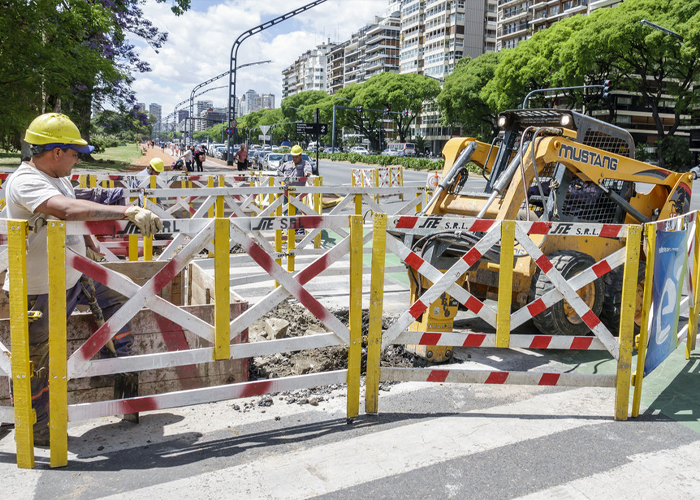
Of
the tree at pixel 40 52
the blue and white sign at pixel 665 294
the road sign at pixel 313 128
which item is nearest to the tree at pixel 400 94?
the road sign at pixel 313 128

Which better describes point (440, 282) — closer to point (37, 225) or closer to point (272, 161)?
point (37, 225)

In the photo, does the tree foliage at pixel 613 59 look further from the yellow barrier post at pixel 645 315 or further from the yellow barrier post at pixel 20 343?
the yellow barrier post at pixel 20 343

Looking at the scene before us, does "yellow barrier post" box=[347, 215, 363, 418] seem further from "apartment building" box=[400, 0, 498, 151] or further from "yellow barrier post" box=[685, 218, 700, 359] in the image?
"apartment building" box=[400, 0, 498, 151]

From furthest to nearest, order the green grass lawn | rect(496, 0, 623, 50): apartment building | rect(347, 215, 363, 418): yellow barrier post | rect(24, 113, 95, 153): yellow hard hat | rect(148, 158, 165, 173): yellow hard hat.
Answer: rect(496, 0, 623, 50): apartment building
the green grass lawn
rect(148, 158, 165, 173): yellow hard hat
rect(347, 215, 363, 418): yellow barrier post
rect(24, 113, 95, 153): yellow hard hat

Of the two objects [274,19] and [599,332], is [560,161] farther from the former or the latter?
[274,19]

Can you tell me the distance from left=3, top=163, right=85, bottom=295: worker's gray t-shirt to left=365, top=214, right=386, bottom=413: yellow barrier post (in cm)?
190

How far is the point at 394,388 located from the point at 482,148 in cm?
355

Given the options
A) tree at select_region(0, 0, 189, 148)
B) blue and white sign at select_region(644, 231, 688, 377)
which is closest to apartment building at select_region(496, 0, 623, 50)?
tree at select_region(0, 0, 189, 148)

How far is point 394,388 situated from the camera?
201 inches

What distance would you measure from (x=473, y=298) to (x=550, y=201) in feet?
9.06

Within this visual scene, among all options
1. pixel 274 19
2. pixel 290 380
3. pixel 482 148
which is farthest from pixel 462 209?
pixel 274 19

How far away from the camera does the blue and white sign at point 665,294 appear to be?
4.68m

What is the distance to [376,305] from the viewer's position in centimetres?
430

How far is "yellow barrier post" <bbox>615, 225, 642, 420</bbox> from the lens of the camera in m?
4.41
